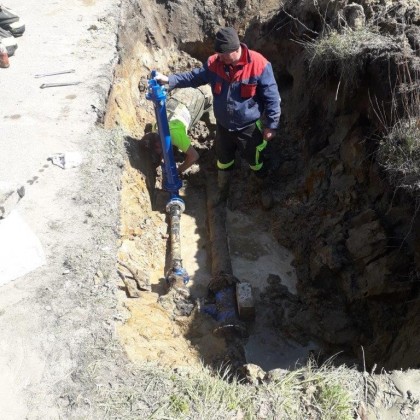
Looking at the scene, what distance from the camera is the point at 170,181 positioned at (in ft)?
19.2

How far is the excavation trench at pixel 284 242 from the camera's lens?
4.02 m

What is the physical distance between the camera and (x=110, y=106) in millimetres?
5863

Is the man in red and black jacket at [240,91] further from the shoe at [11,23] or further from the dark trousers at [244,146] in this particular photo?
the shoe at [11,23]

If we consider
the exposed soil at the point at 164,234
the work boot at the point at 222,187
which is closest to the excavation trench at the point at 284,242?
the exposed soil at the point at 164,234

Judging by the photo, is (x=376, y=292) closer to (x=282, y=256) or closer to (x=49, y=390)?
(x=282, y=256)

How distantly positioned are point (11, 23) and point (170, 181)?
3363 millimetres

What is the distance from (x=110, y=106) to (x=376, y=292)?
386 centimetres

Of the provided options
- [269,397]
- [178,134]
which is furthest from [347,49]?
[269,397]

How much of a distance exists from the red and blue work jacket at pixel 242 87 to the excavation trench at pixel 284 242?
797 mm

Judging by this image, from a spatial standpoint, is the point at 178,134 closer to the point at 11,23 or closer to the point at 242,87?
the point at 242,87

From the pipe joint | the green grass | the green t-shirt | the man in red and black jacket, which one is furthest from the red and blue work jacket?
the green grass

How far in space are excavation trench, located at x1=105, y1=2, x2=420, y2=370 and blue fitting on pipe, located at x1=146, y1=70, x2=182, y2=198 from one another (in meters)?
0.31

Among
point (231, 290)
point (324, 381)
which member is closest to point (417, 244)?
point (324, 381)

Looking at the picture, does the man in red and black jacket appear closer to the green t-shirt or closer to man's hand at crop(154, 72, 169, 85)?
man's hand at crop(154, 72, 169, 85)
